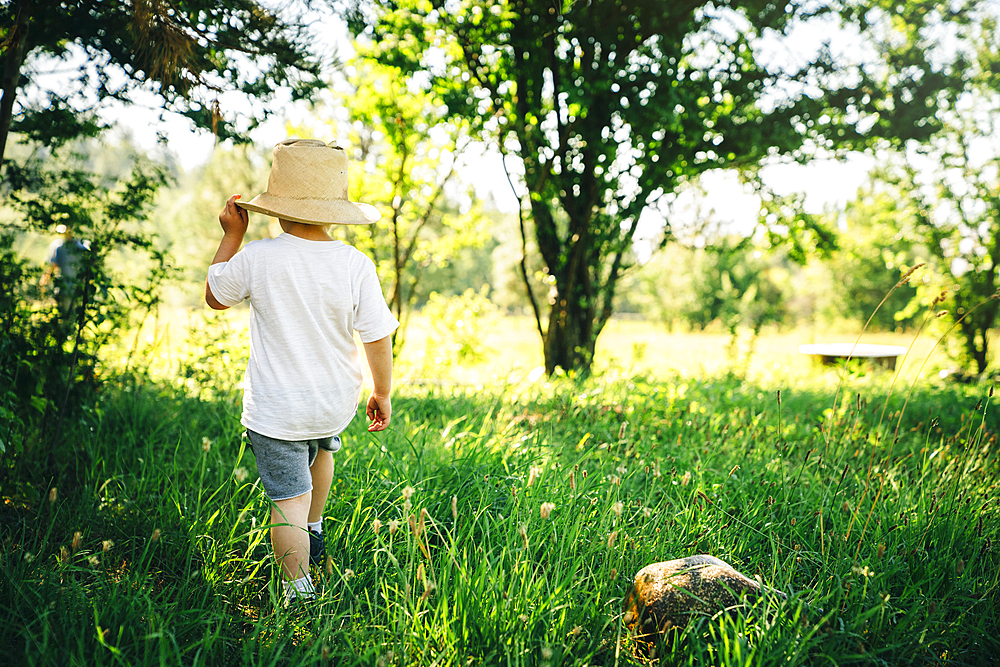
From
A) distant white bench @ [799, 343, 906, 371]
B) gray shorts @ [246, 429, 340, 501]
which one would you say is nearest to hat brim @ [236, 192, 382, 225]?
gray shorts @ [246, 429, 340, 501]

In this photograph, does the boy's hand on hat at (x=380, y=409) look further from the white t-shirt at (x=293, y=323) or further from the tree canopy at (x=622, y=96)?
the tree canopy at (x=622, y=96)

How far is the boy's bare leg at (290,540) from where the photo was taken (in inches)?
77.1

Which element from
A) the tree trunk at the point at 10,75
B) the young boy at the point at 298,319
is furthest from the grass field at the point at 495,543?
the tree trunk at the point at 10,75

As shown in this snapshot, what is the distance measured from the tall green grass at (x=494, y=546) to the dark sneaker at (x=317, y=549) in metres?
0.04

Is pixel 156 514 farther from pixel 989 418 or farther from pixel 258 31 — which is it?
pixel 989 418

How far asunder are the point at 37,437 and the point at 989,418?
288 inches

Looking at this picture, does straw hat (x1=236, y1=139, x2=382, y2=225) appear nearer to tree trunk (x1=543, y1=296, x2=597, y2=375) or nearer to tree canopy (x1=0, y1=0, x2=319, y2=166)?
tree canopy (x1=0, y1=0, x2=319, y2=166)

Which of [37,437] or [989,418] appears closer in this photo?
[37,437]

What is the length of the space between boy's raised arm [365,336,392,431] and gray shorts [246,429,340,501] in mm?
Result: 289

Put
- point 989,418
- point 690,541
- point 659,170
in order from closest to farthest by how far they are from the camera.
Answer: point 690,541
point 989,418
point 659,170

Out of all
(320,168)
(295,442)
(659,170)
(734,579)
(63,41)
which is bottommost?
(734,579)

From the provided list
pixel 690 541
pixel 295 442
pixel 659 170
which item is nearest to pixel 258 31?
pixel 295 442

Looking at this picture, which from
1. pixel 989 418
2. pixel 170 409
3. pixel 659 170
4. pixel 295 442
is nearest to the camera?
pixel 295 442

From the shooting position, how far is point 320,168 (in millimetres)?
2098
